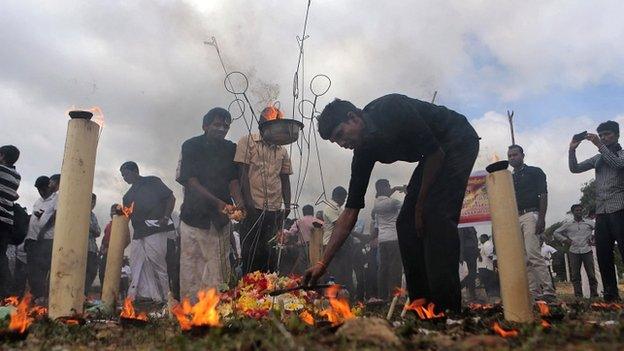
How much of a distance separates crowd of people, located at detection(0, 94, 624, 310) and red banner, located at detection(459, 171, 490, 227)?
0.53 meters

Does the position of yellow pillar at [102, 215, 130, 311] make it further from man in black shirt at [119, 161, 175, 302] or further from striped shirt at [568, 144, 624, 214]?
striped shirt at [568, 144, 624, 214]

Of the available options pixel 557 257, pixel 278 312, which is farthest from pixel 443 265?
pixel 557 257

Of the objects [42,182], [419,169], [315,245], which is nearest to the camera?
[419,169]

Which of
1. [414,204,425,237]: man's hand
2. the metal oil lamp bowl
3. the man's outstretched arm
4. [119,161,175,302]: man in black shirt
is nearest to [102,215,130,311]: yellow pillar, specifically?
the metal oil lamp bowl

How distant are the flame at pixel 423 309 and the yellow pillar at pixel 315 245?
2.81 m

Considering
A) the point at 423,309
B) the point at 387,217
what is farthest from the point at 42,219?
the point at 423,309

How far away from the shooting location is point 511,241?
138 inches

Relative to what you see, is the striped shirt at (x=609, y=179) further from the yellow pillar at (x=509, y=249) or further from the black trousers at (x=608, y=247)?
the yellow pillar at (x=509, y=249)

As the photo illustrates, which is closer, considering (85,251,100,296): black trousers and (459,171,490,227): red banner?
(85,251,100,296): black trousers

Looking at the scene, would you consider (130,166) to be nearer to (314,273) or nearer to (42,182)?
(42,182)

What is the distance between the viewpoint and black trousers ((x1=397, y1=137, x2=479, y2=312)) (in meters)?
3.78

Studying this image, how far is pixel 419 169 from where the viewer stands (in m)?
4.31

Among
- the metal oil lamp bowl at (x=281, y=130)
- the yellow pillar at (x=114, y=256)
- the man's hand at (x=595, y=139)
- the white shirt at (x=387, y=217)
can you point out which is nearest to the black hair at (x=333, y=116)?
the metal oil lamp bowl at (x=281, y=130)

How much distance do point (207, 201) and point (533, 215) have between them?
4.59 m
